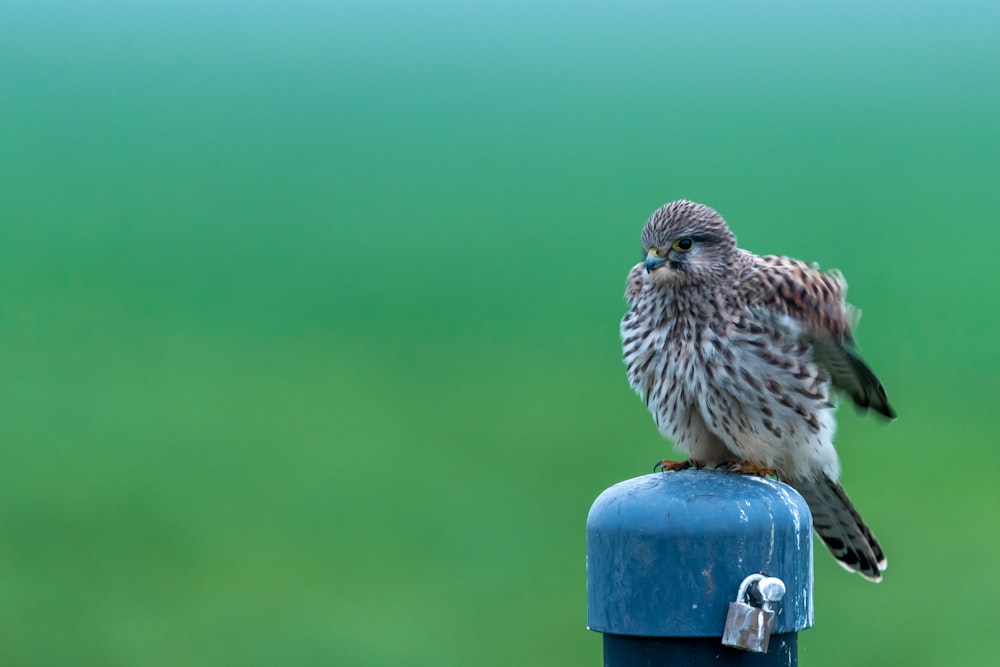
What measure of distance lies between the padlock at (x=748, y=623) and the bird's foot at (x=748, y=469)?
1518 mm

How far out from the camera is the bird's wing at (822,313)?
382 cm

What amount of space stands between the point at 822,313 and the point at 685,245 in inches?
17.3

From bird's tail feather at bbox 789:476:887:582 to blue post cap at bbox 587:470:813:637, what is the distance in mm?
1675

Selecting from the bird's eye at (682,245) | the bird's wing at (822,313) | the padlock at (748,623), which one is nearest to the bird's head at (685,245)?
the bird's eye at (682,245)

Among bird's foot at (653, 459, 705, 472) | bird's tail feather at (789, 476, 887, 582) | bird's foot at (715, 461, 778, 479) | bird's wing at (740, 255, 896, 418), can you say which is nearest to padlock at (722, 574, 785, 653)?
bird's foot at (653, 459, 705, 472)

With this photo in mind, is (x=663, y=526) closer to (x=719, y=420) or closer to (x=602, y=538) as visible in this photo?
(x=602, y=538)

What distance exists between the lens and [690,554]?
7.24 feet

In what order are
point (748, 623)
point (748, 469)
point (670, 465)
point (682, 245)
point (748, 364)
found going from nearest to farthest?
point (748, 623) < point (670, 465) < point (748, 469) < point (748, 364) < point (682, 245)

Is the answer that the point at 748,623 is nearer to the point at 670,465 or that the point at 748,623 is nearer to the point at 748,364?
the point at 670,465

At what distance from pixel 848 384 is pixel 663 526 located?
193cm

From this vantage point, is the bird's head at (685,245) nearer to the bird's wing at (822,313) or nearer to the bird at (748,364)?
the bird at (748,364)

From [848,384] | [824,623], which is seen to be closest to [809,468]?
[848,384]

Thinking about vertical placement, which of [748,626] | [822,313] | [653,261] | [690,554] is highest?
[653,261]

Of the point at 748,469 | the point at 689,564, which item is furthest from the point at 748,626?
the point at 748,469
